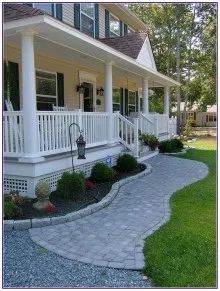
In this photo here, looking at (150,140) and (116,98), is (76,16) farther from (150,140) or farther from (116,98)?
(116,98)

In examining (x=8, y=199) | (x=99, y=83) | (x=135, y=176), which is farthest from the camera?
(x=99, y=83)

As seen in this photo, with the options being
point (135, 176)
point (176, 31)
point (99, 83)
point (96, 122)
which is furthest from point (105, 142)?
point (176, 31)

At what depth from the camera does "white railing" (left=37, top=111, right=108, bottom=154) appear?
281 inches

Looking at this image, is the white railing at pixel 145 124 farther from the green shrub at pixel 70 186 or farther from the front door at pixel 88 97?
the green shrub at pixel 70 186

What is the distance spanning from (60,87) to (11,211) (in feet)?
22.5

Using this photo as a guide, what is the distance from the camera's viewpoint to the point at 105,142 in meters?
10.0

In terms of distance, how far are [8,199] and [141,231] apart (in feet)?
7.71

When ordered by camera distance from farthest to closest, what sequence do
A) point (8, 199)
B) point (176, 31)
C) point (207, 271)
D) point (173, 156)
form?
point (176, 31), point (173, 156), point (8, 199), point (207, 271)

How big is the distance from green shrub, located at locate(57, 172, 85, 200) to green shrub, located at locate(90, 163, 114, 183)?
156 centimetres

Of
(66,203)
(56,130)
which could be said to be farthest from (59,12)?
(66,203)

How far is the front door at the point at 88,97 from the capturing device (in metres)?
14.0

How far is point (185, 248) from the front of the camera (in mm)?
4562

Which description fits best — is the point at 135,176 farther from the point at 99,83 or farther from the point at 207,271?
the point at 99,83

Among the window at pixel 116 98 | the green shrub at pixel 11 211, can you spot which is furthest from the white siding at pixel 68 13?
the green shrub at pixel 11 211
